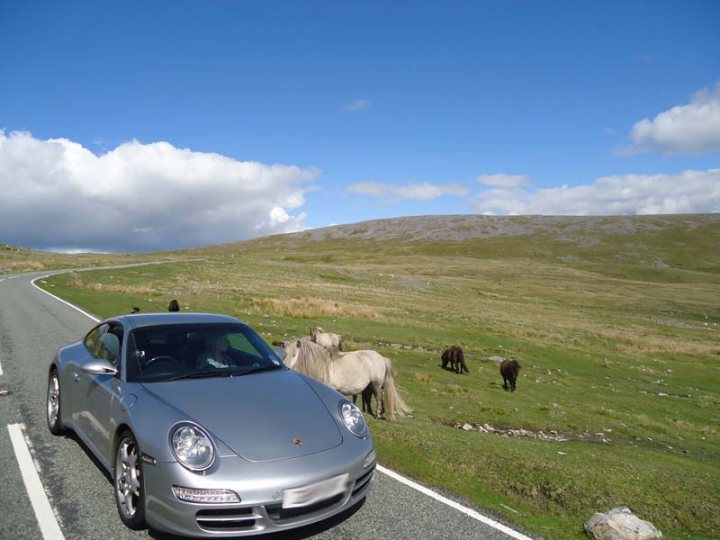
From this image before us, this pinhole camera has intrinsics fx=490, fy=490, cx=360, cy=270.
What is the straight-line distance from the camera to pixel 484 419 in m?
15.0

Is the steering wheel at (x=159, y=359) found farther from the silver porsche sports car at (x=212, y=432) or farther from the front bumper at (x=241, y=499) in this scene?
the front bumper at (x=241, y=499)

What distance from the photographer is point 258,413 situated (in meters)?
4.97

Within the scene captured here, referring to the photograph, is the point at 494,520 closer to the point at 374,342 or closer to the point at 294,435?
the point at 294,435

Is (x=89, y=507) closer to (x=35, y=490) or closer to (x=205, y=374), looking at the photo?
(x=35, y=490)

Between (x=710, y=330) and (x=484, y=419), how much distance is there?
46395mm

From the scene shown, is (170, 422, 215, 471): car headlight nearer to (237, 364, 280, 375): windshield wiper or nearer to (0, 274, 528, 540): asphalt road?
(0, 274, 528, 540): asphalt road

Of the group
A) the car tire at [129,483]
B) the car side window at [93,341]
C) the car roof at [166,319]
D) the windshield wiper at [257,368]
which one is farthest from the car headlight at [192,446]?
the car side window at [93,341]

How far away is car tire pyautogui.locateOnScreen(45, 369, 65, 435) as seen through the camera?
288 inches

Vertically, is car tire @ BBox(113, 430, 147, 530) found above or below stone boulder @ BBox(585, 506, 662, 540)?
above

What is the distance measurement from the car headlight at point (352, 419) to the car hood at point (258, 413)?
0.21 m

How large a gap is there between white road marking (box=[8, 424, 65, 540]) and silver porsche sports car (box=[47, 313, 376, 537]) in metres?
0.61

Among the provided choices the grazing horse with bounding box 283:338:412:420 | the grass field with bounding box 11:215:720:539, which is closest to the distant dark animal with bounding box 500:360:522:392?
the grass field with bounding box 11:215:720:539

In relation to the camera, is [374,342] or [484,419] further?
[374,342]

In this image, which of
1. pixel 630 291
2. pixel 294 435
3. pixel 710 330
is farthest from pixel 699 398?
pixel 630 291
